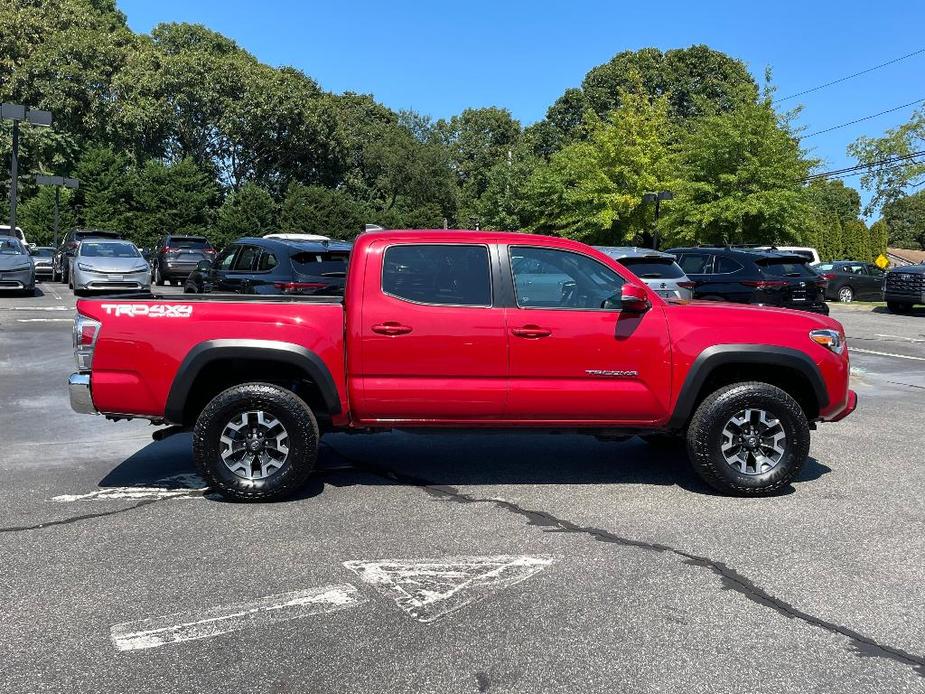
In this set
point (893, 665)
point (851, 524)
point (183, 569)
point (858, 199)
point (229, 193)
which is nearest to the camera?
point (893, 665)

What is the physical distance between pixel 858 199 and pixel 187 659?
12441 cm

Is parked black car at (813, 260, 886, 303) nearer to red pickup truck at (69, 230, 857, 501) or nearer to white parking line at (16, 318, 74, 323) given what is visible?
white parking line at (16, 318, 74, 323)

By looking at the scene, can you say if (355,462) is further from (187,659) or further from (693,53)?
(693,53)

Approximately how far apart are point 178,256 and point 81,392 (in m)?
24.9

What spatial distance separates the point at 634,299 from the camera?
609 cm

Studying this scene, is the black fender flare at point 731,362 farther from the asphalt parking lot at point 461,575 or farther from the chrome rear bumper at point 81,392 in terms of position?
the chrome rear bumper at point 81,392

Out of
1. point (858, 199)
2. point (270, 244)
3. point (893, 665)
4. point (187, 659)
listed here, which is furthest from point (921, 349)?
point (858, 199)

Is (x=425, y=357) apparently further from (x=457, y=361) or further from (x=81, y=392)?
(x=81, y=392)

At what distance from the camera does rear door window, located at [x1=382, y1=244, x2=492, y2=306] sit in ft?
20.3

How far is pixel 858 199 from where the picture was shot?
4547 inches

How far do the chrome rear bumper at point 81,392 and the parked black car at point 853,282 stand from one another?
1214 inches

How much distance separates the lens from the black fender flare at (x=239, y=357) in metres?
5.91

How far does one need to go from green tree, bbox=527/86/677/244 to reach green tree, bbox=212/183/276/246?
20.5 meters

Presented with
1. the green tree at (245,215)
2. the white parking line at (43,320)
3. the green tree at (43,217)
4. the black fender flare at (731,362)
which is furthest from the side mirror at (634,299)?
the green tree at (43,217)
